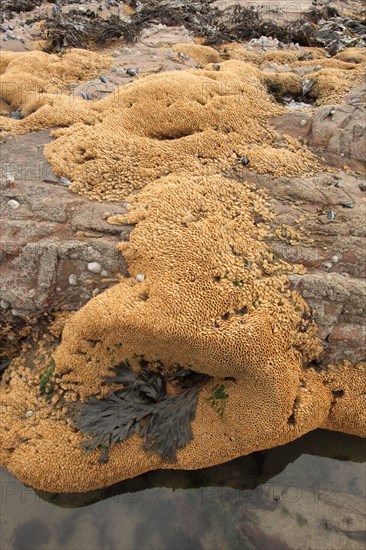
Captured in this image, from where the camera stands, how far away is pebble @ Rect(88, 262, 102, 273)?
421cm

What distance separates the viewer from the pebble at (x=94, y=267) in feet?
13.8

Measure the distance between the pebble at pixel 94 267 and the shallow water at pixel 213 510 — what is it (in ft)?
6.91

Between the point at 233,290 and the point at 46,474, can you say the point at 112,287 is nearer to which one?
the point at 233,290

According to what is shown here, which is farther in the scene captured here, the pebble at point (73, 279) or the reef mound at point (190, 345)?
the pebble at point (73, 279)

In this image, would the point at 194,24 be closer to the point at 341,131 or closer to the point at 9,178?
the point at 341,131

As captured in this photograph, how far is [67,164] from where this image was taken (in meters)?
4.96

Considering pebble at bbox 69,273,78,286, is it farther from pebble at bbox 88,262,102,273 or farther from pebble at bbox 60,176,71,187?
pebble at bbox 60,176,71,187

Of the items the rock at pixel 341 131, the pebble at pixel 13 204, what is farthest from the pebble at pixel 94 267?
the rock at pixel 341 131

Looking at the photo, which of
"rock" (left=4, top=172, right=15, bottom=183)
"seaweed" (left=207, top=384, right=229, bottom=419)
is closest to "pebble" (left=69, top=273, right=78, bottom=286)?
"rock" (left=4, top=172, right=15, bottom=183)

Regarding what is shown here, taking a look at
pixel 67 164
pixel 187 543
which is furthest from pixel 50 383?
pixel 67 164

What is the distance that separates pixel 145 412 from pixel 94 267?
1.54 m

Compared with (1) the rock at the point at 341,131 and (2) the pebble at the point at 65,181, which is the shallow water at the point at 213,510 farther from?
(1) the rock at the point at 341,131

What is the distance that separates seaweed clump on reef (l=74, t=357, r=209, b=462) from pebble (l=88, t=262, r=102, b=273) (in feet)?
3.18

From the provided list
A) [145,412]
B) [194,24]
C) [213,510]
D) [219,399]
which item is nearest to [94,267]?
[145,412]
